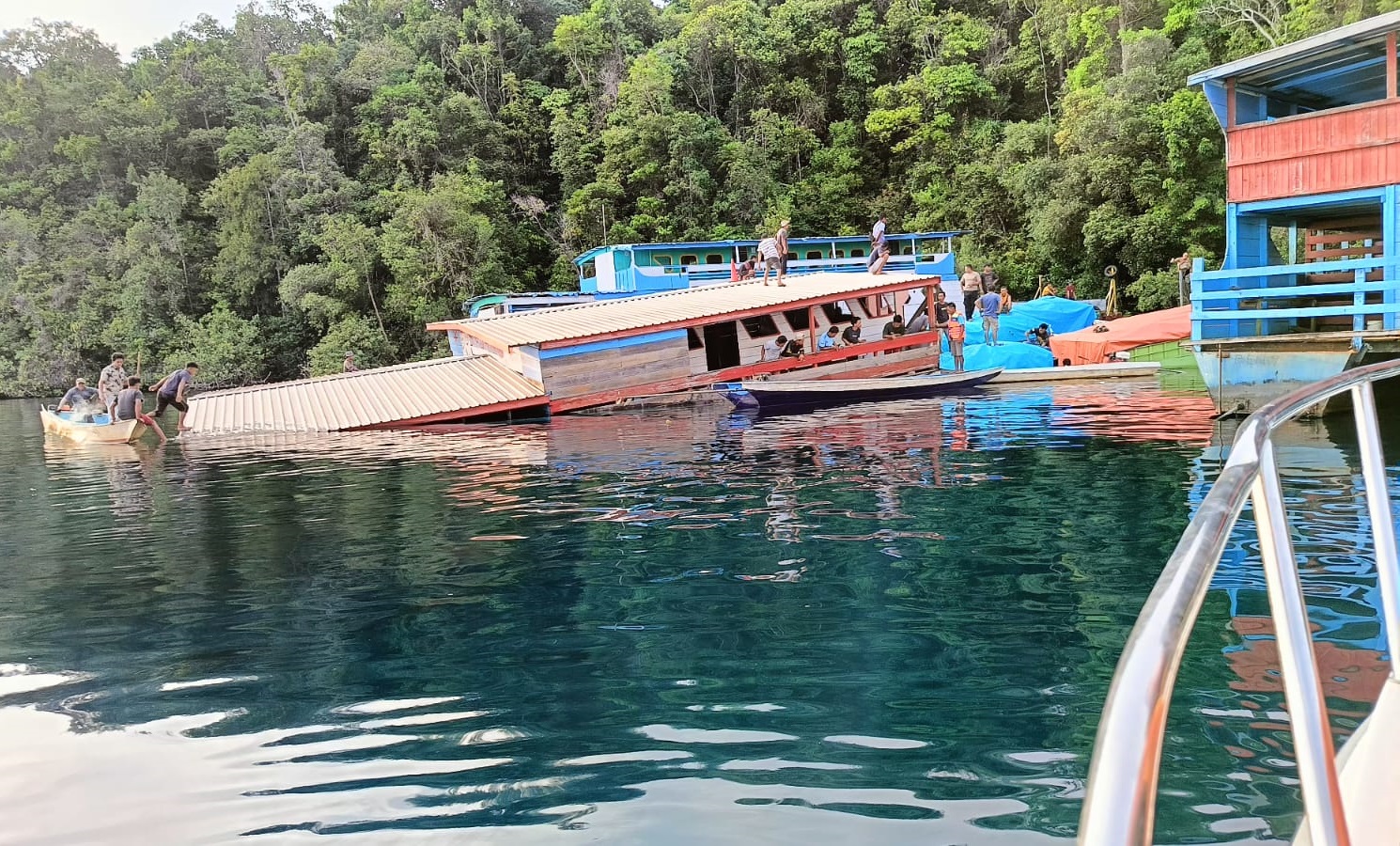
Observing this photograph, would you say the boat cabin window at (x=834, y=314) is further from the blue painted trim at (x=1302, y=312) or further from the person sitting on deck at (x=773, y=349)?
the blue painted trim at (x=1302, y=312)

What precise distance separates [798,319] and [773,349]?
3.32 ft

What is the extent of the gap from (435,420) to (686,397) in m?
5.26

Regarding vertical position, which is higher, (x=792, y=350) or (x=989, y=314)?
(x=989, y=314)

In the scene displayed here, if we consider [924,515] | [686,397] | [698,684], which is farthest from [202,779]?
[686,397]

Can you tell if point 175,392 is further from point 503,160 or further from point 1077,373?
point 503,160

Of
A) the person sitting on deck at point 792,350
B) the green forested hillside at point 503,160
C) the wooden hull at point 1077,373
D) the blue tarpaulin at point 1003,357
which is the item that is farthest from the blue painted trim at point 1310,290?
the green forested hillside at point 503,160

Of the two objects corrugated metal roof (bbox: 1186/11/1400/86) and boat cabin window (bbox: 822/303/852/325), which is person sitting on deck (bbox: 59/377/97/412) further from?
corrugated metal roof (bbox: 1186/11/1400/86)

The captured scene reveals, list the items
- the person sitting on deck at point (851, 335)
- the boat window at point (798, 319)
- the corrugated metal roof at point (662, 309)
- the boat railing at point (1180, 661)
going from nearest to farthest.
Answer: the boat railing at point (1180, 661)
the corrugated metal roof at point (662, 309)
the boat window at point (798, 319)
the person sitting on deck at point (851, 335)

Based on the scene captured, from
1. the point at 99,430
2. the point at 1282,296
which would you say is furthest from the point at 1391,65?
the point at 99,430

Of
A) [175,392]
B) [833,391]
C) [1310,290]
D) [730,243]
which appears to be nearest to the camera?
[1310,290]

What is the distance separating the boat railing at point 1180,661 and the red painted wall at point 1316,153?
1331 centimetres

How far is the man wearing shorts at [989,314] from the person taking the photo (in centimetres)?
2505

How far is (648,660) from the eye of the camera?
551 cm

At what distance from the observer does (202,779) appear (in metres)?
4.32
